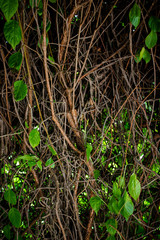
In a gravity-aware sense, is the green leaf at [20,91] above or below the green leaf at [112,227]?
above

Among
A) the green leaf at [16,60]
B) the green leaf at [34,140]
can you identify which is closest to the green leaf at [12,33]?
the green leaf at [16,60]

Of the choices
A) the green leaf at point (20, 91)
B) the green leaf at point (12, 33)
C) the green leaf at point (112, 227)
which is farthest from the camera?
the green leaf at point (112, 227)

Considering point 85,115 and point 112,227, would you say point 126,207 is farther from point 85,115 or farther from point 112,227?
point 85,115

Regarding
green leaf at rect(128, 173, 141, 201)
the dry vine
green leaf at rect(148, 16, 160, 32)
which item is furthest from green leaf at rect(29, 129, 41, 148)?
green leaf at rect(148, 16, 160, 32)

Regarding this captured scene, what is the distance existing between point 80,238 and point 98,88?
0.78 m

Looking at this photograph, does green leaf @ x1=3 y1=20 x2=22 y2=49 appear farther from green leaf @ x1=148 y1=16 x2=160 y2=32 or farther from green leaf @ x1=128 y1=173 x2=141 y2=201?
green leaf @ x1=128 y1=173 x2=141 y2=201

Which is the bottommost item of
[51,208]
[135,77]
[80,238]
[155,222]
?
[155,222]

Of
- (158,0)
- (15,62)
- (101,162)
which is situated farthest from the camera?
(101,162)

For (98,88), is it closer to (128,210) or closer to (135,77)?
(135,77)

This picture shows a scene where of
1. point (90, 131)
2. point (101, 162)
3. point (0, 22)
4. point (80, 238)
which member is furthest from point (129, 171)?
point (0, 22)

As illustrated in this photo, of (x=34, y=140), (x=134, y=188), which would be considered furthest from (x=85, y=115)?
(x=134, y=188)

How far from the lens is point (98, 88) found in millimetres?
914

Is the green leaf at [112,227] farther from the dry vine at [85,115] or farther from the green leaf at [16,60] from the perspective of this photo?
the green leaf at [16,60]

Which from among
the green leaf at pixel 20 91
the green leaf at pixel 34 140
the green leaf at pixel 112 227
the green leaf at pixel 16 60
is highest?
the green leaf at pixel 16 60
